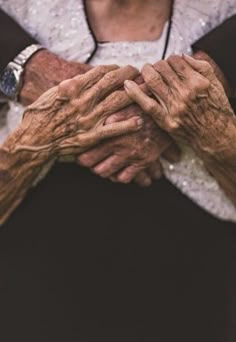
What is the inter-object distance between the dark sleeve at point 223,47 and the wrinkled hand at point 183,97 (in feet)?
0.14

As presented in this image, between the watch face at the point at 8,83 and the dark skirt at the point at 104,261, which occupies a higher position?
the watch face at the point at 8,83

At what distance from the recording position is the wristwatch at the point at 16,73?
1383 millimetres

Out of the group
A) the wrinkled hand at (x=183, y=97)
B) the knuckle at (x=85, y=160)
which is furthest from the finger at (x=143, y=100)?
the knuckle at (x=85, y=160)

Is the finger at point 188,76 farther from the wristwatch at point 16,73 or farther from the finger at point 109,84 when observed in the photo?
the wristwatch at point 16,73

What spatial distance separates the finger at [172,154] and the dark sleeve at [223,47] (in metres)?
0.12

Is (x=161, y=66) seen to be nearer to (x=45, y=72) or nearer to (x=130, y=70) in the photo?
(x=130, y=70)

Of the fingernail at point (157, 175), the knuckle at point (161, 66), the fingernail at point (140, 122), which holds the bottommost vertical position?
the fingernail at point (157, 175)

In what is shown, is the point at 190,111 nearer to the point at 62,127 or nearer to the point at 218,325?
the point at 62,127

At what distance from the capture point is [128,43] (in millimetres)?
1400

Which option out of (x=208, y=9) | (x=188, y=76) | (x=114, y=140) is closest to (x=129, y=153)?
(x=114, y=140)

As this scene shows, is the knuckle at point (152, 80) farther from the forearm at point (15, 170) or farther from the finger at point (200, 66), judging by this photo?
the forearm at point (15, 170)

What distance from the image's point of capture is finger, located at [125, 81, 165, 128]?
133 cm

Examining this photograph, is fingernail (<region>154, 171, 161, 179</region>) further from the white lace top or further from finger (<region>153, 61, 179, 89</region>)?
finger (<region>153, 61, 179, 89</region>)

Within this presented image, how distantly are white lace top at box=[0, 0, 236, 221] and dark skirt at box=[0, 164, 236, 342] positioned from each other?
0.03 m
